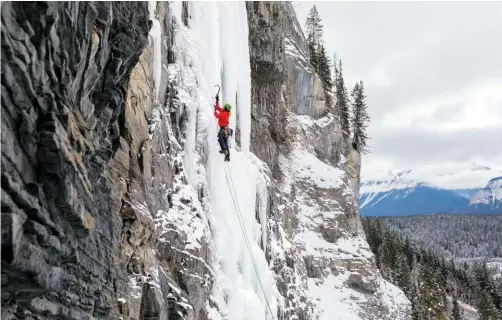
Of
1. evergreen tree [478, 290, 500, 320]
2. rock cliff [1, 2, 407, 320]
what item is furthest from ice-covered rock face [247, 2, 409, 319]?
evergreen tree [478, 290, 500, 320]

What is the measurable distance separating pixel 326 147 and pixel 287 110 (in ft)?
13.2

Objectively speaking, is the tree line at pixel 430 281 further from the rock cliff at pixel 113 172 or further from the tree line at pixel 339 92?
the rock cliff at pixel 113 172

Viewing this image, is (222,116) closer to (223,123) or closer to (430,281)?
(223,123)

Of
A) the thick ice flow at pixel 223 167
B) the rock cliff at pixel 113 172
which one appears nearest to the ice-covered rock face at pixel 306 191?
the rock cliff at pixel 113 172

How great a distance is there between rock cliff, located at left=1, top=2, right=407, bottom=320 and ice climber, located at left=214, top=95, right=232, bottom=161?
352mm

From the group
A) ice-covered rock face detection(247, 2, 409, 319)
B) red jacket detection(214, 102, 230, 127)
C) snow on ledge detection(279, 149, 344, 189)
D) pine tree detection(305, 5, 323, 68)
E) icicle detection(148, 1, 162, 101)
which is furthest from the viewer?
pine tree detection(305, 5, 323, 68)

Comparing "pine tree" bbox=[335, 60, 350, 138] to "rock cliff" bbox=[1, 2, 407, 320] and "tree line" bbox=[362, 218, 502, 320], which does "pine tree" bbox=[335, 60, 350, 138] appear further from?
"rock cliff" bbox=[1, 2, 407, 320]

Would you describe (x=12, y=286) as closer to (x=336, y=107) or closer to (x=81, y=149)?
(x=81, y=149)

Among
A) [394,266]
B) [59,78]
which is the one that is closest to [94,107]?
[59,78]

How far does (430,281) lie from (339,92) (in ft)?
97.0

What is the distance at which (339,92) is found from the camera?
155 ft

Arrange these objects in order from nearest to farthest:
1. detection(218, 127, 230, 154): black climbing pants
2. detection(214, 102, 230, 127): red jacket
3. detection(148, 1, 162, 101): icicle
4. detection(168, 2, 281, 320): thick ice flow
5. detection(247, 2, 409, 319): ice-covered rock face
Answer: detection(148, 1, 162, 101): icicle < detection(168, 2, 281, 320): thick ice flow < detection(214, 102, 230, 127): red jacket < detection(218, 127, 230, 154): black climbing pants < detection(247, 2, 409, 319): ice-covered rock face

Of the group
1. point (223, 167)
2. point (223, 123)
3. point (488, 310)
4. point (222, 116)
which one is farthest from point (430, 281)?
point (222, 116)

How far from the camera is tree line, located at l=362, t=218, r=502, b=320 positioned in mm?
52219
